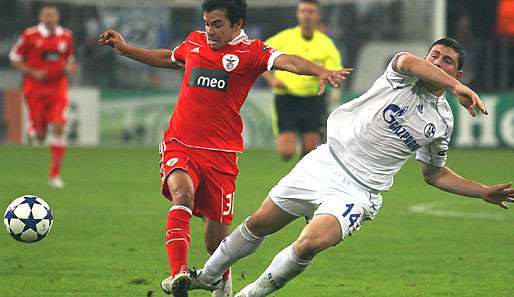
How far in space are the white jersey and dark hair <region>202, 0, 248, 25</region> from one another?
1.16 m

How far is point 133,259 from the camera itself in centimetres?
1009

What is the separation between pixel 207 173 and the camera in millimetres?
7945

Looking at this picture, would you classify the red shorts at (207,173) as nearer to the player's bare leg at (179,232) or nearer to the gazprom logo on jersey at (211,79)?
the player's bare leg at (179,232)

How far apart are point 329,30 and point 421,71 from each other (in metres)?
19.7

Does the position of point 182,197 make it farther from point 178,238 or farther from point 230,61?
point 230,61

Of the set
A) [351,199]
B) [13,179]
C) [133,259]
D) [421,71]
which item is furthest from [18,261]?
[13,179]

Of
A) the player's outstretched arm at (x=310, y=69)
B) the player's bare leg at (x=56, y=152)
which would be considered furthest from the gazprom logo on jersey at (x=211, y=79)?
the player's bare leg at (x=56, y=152)

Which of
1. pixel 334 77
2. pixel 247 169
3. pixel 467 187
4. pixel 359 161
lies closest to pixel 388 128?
pixel 359 161

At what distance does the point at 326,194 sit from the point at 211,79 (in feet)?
4.39

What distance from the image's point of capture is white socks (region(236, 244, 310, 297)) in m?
7.08

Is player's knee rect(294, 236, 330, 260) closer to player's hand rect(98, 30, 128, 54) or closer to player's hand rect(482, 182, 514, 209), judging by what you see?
player's hand rect(482, 182, 514, 209)

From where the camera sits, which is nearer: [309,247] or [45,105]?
[309,247]

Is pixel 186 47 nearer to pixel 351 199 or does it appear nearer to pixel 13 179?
pixel 351 199

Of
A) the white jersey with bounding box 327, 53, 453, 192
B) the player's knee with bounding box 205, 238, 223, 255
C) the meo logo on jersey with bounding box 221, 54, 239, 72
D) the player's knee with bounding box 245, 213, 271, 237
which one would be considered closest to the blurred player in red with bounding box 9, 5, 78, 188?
the player's knee with bounding box 205, 238, 223, 255
